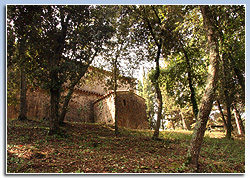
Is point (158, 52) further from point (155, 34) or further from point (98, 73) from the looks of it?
point (98, 73)

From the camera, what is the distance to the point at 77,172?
3605mm

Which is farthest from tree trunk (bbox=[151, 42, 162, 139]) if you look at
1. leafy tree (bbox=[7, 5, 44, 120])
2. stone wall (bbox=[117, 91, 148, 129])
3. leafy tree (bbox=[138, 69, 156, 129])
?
leafy tree (bbox=[138, 69, 156, 129])

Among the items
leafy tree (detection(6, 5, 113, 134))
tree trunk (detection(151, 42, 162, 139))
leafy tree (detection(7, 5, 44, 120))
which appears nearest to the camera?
leafy tree (detection(7, 5, 44, 120))

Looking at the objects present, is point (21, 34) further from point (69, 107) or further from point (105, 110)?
point (105, 110)

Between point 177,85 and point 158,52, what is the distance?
9.02ft

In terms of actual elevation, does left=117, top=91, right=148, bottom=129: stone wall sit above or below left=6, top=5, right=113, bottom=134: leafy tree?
below

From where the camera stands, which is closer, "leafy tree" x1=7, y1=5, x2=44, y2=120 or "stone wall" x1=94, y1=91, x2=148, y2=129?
"leafy tree" x1=7, y1=5, x2=44, y2=120

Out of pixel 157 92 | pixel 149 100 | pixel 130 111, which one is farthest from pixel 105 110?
pixel 149 100

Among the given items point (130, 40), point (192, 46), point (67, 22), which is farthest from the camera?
point (192, 46)

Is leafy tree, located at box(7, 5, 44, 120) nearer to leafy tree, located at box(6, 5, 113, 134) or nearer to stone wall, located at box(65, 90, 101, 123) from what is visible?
leafy tree, located at box(6, 5, 113, 134)

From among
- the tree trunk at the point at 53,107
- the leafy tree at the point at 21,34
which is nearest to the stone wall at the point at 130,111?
the tree trunk at the point at 53,107

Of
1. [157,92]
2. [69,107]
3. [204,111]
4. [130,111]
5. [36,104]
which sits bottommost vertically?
[130,111]

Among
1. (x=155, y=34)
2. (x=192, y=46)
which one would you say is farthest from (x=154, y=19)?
(x=192, y=46)

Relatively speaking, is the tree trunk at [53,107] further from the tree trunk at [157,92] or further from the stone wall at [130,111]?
the stone wall at [130,111]
